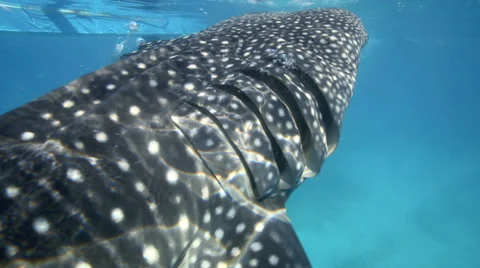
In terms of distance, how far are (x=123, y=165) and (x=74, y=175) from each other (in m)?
0.33

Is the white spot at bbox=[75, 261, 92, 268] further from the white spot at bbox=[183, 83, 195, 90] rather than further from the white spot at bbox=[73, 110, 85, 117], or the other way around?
the white spot at bbox=[183, 83, 195, 90]

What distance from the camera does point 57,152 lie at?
7.18 ft

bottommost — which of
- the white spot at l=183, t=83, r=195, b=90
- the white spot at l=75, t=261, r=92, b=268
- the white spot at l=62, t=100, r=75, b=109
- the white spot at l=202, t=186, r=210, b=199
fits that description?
the white spot at l=202, t=186, r=210, b=199

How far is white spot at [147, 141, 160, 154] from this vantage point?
2411 millimetres

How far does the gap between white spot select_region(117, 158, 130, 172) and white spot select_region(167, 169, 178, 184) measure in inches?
12.0

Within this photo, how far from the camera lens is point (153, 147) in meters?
2.43

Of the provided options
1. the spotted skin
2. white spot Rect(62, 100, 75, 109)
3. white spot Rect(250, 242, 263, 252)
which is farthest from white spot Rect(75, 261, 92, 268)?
white spot Rect(62, 100, 75, 109)

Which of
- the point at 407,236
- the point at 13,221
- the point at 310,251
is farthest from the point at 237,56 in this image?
the point at 407,236

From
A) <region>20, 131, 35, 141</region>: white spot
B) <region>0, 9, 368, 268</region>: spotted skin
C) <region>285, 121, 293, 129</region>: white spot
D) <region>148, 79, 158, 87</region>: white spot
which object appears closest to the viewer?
<region>0, 9, 368, 268</region>: spotted skin

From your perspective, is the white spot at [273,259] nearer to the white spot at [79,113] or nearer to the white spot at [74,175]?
the white spot at [74,175]

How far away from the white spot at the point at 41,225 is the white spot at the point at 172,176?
0.82 meters

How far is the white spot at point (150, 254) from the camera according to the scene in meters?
2.06

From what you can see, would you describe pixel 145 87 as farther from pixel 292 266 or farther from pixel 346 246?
pixel 346 246

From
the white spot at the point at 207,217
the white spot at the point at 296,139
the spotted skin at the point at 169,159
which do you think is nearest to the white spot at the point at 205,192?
the spotted skin at the point at 169,159
